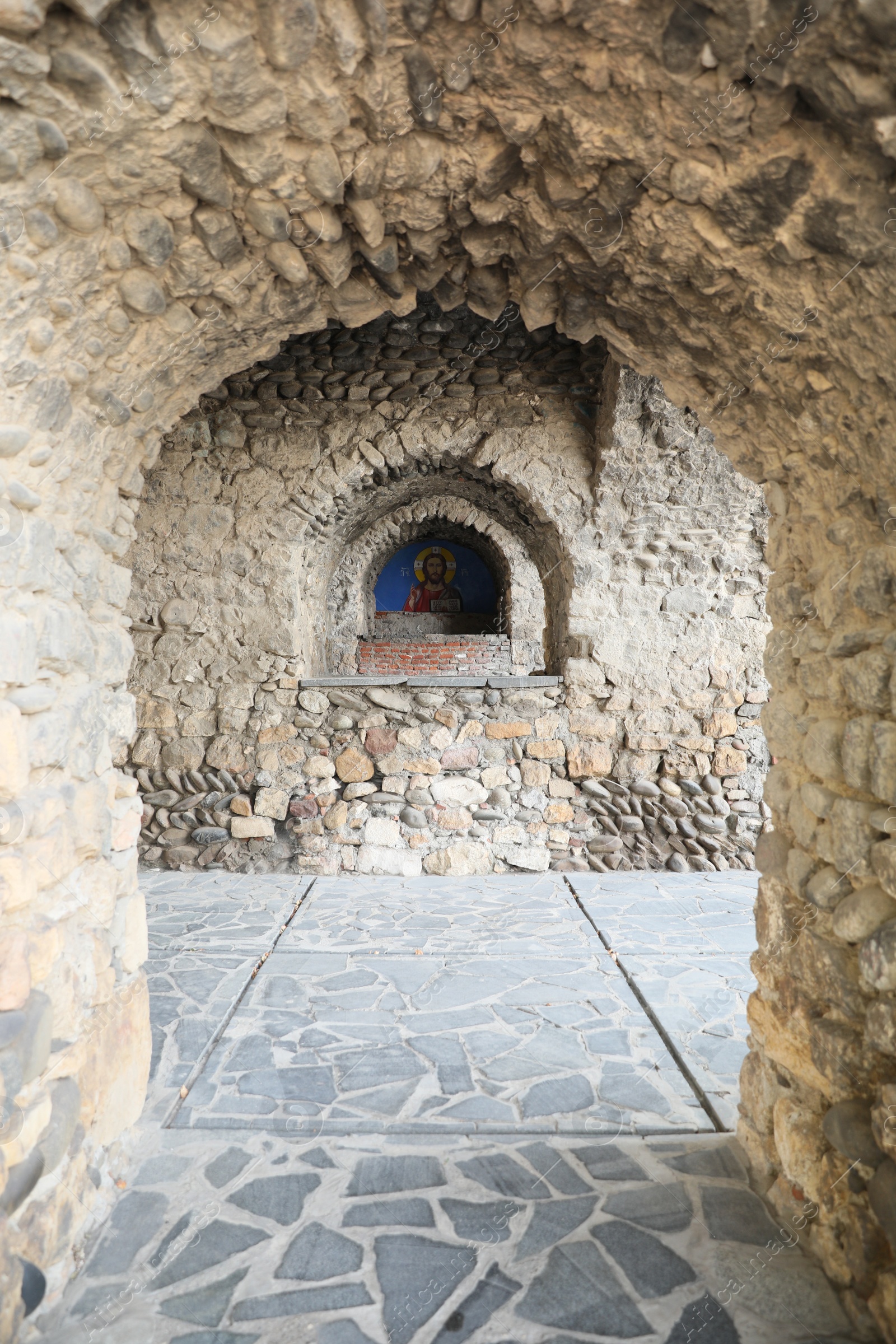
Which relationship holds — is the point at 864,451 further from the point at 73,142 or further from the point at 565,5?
the point at 73,142

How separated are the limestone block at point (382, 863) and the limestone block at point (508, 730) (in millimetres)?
1020

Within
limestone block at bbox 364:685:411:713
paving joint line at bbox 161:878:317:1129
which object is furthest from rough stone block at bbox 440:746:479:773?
paving joint line at bbox 161:878:317:1129

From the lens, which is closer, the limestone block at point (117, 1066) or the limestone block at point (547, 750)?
the limestone block at point (117, 1066)

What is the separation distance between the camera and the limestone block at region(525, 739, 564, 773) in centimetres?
498

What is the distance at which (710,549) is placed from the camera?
5125 millimetres

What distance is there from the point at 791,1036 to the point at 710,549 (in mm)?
3897

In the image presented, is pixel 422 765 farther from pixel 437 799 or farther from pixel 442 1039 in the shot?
pixel 442 1039

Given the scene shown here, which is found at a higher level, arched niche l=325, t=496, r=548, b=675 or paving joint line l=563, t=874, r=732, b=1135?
arched niche l=325, t=496, r=548, b=675

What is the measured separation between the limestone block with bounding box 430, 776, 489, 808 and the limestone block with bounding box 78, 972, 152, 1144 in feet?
9.24

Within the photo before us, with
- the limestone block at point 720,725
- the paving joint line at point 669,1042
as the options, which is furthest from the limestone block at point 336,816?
the limestone block at point 720,725

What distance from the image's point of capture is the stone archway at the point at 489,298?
126cm

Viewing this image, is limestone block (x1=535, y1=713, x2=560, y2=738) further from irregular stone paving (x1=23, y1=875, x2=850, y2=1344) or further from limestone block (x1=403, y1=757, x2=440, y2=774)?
irregular stone paving (x1=23, y1=875, x2=850, y2=1344)

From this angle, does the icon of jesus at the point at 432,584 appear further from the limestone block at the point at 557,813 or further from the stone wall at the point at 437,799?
the limestone block at the point at 557,813

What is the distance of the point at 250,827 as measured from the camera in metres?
4.86
